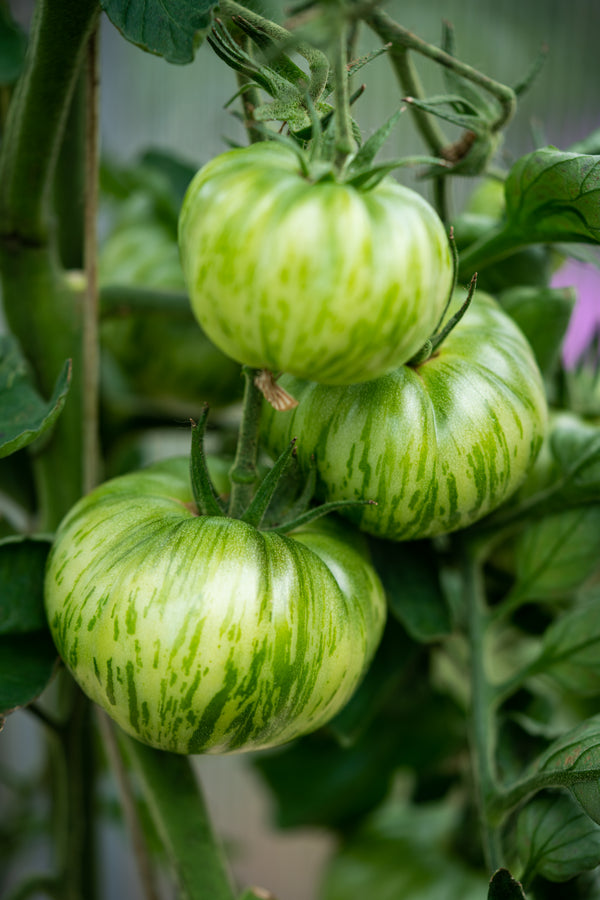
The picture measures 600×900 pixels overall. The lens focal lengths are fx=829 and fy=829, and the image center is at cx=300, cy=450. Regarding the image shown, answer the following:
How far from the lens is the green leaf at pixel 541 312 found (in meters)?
0.32

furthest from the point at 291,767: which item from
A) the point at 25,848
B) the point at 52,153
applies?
the point at 52,153

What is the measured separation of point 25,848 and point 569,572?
0.56 meters

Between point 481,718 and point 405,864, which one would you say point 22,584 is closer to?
point 481,718

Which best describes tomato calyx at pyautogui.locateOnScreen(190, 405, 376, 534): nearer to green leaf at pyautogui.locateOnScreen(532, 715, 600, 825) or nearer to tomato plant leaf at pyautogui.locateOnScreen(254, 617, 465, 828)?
green leaf at pyautogui.locateOnScreen(532, 715, 600, 825)

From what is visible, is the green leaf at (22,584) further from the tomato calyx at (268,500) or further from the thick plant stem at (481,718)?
the thick plant stem at (481,718)

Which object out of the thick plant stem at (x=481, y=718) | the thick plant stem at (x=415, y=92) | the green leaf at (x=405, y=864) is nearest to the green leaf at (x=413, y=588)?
the thick plant stem at (x=481, y=718)

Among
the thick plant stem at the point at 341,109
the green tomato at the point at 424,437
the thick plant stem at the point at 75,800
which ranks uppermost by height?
the thick plant stem at the point at 341,109

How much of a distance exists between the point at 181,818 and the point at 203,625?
0.12 meters

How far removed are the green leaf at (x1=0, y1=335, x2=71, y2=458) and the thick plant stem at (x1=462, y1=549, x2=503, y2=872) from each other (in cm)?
17

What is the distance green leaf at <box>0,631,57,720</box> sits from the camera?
266 millimetres

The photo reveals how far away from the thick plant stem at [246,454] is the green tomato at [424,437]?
1cm

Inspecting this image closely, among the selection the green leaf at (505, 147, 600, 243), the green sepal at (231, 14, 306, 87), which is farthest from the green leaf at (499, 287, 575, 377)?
the green sepal at (231, 14, 306, 87)

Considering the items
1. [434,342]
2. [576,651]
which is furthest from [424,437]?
[576,651]

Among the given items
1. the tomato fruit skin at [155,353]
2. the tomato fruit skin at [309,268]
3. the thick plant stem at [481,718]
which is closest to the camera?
the tomato fruit skin at [309,268]
